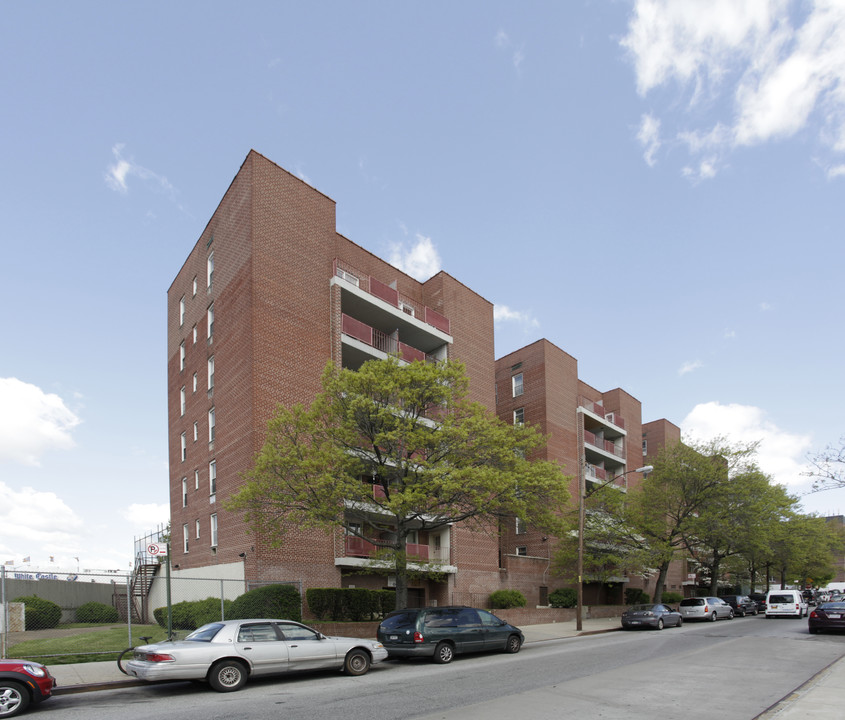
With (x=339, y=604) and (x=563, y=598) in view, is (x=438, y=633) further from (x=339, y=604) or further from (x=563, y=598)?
(x=563, y=598)

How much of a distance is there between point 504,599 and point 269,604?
50.4 feet

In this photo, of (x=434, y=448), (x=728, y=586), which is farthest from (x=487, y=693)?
(x=728, y=586)

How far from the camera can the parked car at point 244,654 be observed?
40.0 ft

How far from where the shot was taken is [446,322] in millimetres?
35406

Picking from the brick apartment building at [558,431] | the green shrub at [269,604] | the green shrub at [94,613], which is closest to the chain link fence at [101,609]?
the green shrub at [94,613]

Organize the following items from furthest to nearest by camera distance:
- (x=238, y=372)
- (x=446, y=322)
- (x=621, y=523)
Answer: (x=621, y=523), (x=446, y=322), (x=238, y=372)

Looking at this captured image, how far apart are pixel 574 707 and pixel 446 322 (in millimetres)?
26086

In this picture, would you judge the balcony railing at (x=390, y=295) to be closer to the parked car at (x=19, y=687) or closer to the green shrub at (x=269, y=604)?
the green shrub at (x=269, y=604)

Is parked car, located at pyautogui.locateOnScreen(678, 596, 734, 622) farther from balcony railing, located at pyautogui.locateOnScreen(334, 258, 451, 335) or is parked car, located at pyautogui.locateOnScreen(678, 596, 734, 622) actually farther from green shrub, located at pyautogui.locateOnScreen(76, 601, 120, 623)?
green shrub, located at pyautogui.locateOnScreen(76, 601, 120, 623)

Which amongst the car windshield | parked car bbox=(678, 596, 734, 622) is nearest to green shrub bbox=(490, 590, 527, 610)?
parked car bbox=(678, 596, 734, 622)

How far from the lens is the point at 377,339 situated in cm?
3359

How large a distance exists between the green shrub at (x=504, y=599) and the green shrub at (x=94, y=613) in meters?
19.5

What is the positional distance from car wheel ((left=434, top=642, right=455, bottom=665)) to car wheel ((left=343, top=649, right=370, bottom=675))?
241 cm

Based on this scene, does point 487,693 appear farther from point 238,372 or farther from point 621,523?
point 621,523
